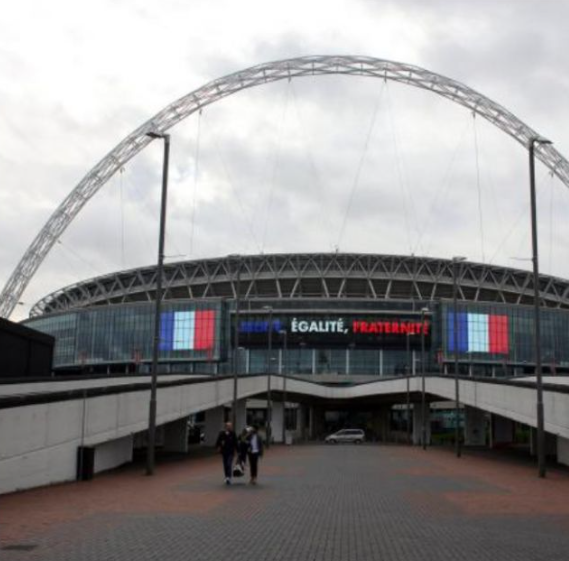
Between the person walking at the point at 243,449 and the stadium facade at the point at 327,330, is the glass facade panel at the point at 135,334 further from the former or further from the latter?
the person walking at the point at 243,449

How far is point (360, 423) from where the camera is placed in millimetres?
127500

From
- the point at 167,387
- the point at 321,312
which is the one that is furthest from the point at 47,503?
the point at 321,312

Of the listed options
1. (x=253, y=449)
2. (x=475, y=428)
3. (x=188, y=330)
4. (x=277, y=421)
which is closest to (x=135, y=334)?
(x=188, y=330)

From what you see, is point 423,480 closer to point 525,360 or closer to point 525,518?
point 525,518

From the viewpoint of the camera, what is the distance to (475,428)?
66.1m

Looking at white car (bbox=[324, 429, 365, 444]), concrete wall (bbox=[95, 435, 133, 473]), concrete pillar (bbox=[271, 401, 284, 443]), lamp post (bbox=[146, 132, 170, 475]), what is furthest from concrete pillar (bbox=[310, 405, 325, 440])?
lamp post (bbox=[146, 132, 170, 475])

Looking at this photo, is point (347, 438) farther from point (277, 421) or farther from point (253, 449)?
point (253, 449)

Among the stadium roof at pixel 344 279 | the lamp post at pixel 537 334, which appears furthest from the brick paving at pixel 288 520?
the stadium roof at pixel 344 279

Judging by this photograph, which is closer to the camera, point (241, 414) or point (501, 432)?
point (501, 432)

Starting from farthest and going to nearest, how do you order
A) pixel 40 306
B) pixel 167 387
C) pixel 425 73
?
1. pixel 40 306
2. pixel 425 73
3. pixel 167 387

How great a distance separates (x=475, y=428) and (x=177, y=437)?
2969cm

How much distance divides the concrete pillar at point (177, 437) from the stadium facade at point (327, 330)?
72.0m

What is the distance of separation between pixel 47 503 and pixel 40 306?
496 ft

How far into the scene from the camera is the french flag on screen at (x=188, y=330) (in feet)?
405
